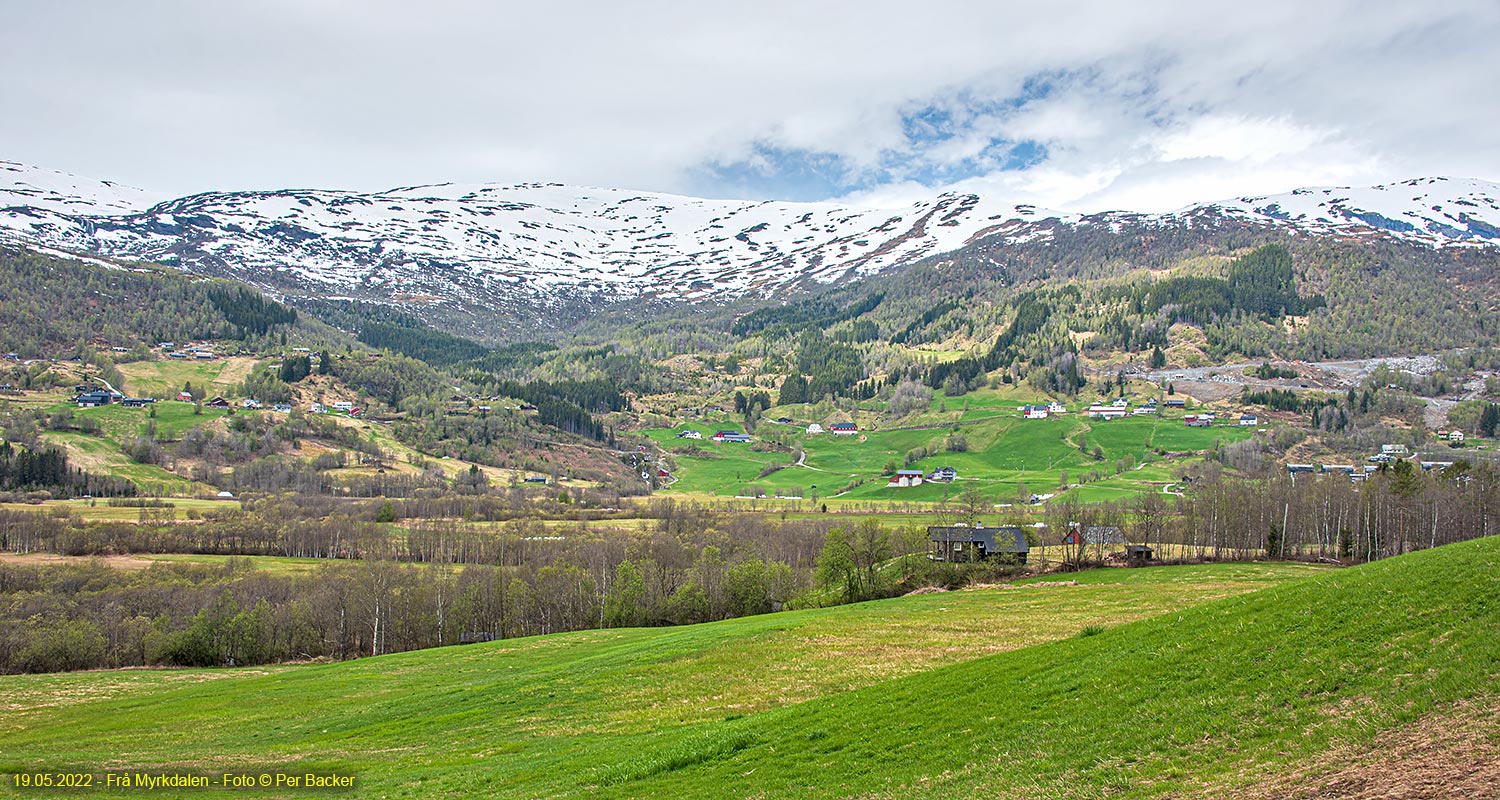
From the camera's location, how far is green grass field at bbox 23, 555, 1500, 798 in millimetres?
15898

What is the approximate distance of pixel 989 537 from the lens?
315ft

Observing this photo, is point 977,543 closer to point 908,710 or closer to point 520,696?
point 520,696

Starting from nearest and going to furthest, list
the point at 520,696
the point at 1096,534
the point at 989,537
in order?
the point at 520,696 → the point at 989,537 → the point at 1096,534

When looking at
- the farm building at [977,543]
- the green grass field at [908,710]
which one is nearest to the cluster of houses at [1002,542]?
the farm building at [977,543]

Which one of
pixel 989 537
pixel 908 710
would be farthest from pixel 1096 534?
pixel 908 710

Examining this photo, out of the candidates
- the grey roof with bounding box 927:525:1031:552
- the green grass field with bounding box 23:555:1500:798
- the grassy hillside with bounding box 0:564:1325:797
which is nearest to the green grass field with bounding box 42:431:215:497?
the grassy hillside with bounding box 0:564:1325:797

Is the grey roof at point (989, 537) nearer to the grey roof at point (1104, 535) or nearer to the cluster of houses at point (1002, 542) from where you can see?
the cluster of houses at point (1002, 542)

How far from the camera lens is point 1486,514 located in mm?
86250

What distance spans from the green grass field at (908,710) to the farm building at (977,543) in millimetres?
39702

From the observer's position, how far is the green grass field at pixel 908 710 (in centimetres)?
1590

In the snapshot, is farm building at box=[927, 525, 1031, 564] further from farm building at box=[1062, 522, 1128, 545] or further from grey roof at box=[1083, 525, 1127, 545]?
grey roof at box=[1083, 525, 1127, 545]

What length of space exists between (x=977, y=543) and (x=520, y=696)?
6776 centimetres

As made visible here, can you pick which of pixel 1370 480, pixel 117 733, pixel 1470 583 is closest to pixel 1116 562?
pixel 1370 480

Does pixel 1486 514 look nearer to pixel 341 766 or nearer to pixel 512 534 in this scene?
pixel 341 766
